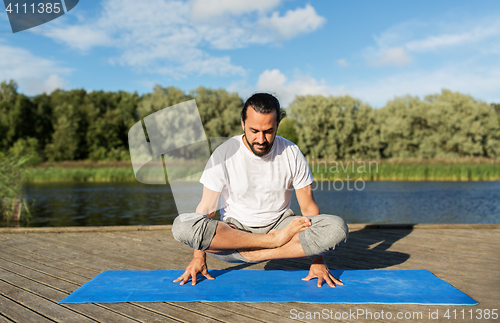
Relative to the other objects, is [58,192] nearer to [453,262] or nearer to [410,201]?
[410,201]

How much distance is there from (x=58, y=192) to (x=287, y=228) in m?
14.4

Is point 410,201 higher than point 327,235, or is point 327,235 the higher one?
point 327,235

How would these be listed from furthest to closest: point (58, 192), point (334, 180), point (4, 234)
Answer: point (334, 180) < point (58, 192) < point (4, 234)

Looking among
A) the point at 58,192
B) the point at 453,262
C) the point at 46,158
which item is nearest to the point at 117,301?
the point at 453,262

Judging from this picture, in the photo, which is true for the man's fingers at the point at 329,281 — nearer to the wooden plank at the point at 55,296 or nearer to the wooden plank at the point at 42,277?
the wooden plank at the point at 55,296

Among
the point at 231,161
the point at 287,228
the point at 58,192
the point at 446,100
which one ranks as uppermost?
the point at 446,100

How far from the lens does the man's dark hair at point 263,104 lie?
2.02 metres

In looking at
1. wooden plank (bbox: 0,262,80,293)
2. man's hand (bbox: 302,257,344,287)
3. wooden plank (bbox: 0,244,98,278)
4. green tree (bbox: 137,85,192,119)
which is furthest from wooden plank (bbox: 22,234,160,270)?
green tree (bbox: 137,85,192,119)

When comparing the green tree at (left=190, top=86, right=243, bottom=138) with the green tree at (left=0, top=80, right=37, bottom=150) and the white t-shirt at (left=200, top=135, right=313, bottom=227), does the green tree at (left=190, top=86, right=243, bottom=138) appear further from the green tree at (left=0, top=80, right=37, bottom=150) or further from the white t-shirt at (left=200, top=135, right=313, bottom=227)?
the white t-shirt at (left=200, top=135, right=313, bottom=227)

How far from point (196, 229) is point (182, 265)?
0.84 m

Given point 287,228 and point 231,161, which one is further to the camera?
point 231,161

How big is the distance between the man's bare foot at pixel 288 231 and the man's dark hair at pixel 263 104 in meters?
0.61

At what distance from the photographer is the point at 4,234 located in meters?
3.92

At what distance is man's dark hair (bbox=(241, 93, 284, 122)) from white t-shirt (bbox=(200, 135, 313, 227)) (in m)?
0.23
